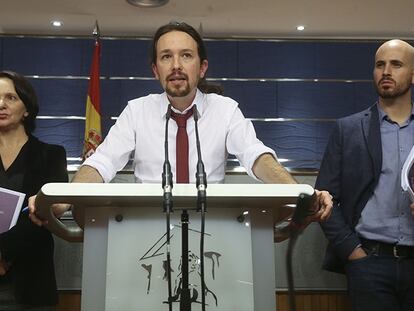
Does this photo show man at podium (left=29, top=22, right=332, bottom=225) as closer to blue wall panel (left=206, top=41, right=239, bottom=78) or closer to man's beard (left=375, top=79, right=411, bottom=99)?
man's beard (left=375, top=79, right=411, bottom=99)

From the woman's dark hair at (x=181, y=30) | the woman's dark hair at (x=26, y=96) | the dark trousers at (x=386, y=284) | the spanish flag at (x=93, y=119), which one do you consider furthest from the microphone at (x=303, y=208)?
the spanish flag at (x=93, y=119)

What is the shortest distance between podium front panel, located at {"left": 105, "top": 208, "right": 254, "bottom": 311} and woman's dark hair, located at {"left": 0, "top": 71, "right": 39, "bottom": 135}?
1117mm

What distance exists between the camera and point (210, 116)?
1.84 meters

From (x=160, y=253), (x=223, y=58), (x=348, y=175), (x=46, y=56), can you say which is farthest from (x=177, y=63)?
(x=46, y=56)

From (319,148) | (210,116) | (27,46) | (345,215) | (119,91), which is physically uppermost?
(27,46)

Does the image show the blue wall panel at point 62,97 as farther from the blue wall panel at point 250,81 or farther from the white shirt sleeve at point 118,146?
the white shirt sleeve at point 118,146

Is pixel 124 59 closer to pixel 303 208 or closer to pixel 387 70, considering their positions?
pixel 387 70

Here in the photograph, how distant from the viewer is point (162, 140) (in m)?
1.76

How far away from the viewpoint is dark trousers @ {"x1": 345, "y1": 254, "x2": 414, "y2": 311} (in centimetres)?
202

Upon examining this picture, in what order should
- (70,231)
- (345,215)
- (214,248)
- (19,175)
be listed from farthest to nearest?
(345,215), (19,175), (70,231), (214,248)

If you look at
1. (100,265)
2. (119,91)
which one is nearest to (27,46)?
(119,91)

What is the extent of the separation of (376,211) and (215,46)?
5150 millimetres

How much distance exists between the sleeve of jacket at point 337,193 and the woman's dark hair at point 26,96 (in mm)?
1209

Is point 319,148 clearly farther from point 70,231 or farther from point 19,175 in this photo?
point 70,231
